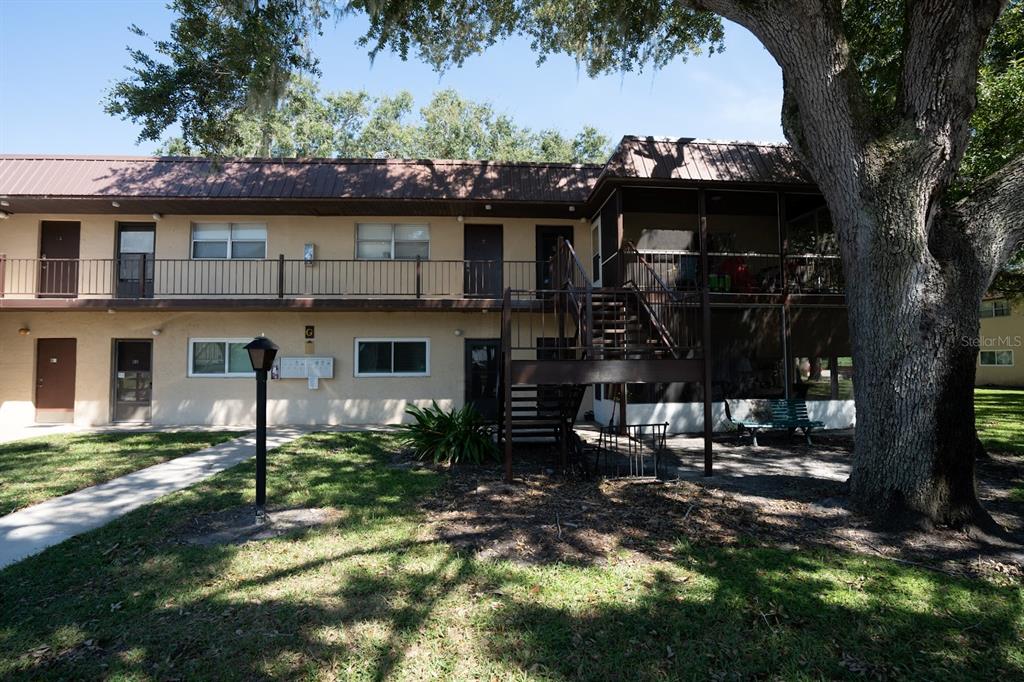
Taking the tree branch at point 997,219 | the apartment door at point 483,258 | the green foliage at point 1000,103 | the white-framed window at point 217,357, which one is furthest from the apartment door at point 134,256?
the green foliage at point 1000,103

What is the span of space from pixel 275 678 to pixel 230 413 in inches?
459

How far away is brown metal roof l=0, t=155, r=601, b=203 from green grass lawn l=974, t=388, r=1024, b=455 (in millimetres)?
9355

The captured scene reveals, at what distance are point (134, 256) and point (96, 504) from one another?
31.6 ft

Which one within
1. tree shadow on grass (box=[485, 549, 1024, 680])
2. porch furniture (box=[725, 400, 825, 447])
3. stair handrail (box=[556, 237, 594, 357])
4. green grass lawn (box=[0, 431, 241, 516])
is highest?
stair handrail (box=[556, 237, 594, 357])

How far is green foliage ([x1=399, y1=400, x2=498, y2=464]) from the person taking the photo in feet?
26.4

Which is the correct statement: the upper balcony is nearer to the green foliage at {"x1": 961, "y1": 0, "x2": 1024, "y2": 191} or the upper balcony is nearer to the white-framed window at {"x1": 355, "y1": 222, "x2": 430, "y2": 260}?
the white-framed window at {"x1": 355, "y1": 222, "x2": 430, "y2": 260}

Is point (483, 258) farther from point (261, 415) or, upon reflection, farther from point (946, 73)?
point (946, 73)

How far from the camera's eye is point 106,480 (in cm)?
696

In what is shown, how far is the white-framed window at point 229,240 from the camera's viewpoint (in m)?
13.3

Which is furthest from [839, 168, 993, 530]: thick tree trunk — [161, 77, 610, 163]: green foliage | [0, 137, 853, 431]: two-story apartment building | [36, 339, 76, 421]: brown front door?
Answer: [161, 77, 610, 163]: green foliage

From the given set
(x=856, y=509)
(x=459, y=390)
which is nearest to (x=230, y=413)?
(x=459, y=390)

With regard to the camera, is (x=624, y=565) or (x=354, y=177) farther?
(x=354, y=177)

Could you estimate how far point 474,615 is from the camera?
341 centimetres

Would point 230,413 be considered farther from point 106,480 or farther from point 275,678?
point 275,678
